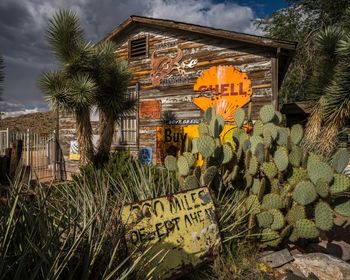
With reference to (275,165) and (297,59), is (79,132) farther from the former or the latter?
(297,59)

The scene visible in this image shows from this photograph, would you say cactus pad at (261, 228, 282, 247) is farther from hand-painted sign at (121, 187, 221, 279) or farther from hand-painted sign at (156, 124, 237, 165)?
hand-painted sign at (156, 124, 237, 165)

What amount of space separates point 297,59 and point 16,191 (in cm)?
1680

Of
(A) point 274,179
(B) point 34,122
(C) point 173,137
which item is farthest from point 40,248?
(B) point 34,122

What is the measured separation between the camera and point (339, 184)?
4.02 meters

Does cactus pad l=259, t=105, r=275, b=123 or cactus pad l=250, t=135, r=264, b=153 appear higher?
cactus pad l=259, t=105, r=275, b=123

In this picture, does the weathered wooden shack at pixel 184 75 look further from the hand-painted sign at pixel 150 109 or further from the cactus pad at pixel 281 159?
the cactus pad at pixel 281 159

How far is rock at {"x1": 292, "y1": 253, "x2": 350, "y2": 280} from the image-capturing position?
11.6 ft

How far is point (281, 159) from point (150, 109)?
714 centimetres

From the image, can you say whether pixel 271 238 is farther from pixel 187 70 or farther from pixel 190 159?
pixel 187 70

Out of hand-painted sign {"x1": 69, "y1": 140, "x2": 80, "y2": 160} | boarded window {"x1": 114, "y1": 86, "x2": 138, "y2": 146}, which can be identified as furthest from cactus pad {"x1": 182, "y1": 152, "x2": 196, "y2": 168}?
hand-painted sign {"x1": 69, "y1": 140, "x2": 80, "y2": 160}

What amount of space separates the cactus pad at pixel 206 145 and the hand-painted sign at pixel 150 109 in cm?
648

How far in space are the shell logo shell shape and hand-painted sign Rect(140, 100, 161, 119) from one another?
1501mm

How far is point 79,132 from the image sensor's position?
33.7 feet

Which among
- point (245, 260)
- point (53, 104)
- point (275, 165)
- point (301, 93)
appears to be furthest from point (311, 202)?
point (301, 93)
